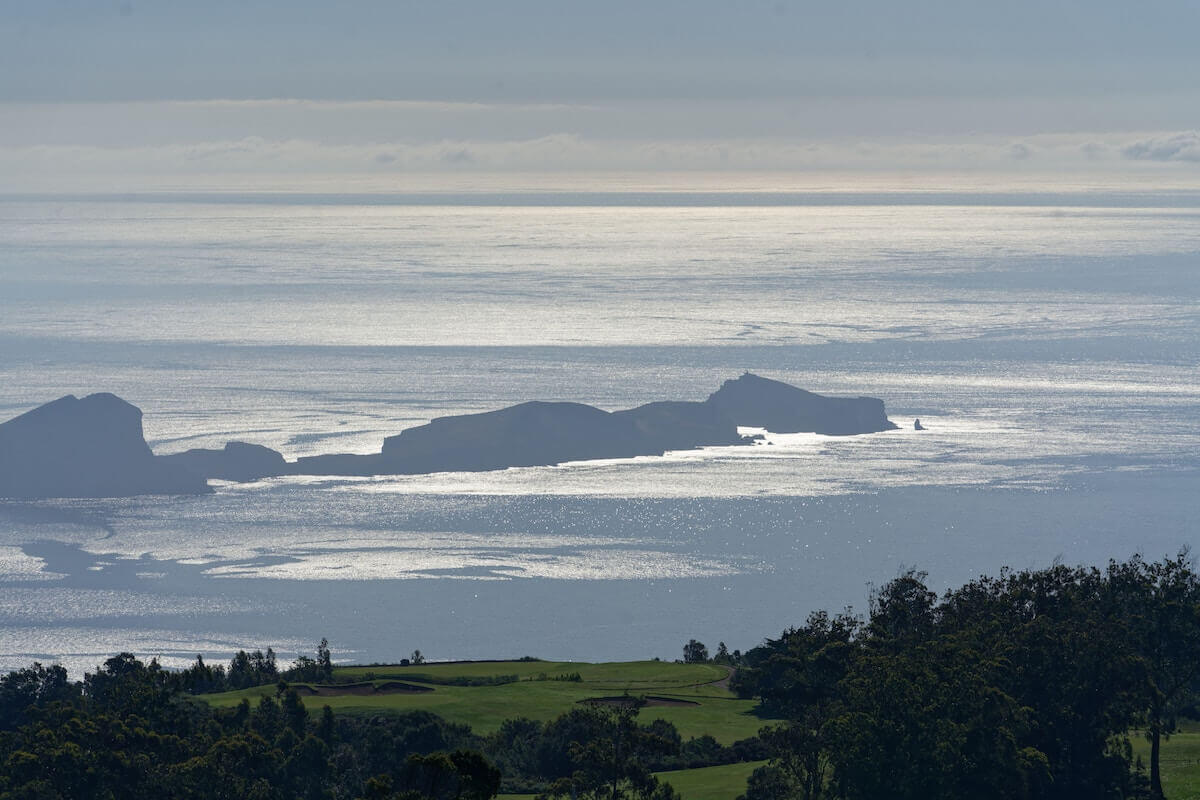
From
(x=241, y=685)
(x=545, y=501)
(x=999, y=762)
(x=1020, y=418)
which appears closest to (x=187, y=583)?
(x=545, y=501)

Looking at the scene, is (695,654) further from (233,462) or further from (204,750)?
(233,462)

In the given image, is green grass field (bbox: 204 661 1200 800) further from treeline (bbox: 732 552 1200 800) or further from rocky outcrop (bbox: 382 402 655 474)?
rocky outcrop (bbox: 382 402 655 474)

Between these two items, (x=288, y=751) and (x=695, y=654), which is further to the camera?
(x=695, y=654)

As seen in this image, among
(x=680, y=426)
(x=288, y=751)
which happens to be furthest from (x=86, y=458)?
(x=288, y=751)

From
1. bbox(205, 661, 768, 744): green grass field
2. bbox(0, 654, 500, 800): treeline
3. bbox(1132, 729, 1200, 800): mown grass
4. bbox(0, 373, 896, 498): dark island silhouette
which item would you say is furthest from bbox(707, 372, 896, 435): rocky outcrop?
bbox(0, 654, 500, 800): treeline

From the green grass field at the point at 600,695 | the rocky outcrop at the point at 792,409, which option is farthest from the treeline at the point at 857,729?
the rocky outcrop at the point at 792,409

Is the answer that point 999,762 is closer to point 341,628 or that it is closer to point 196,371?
point 341,628
